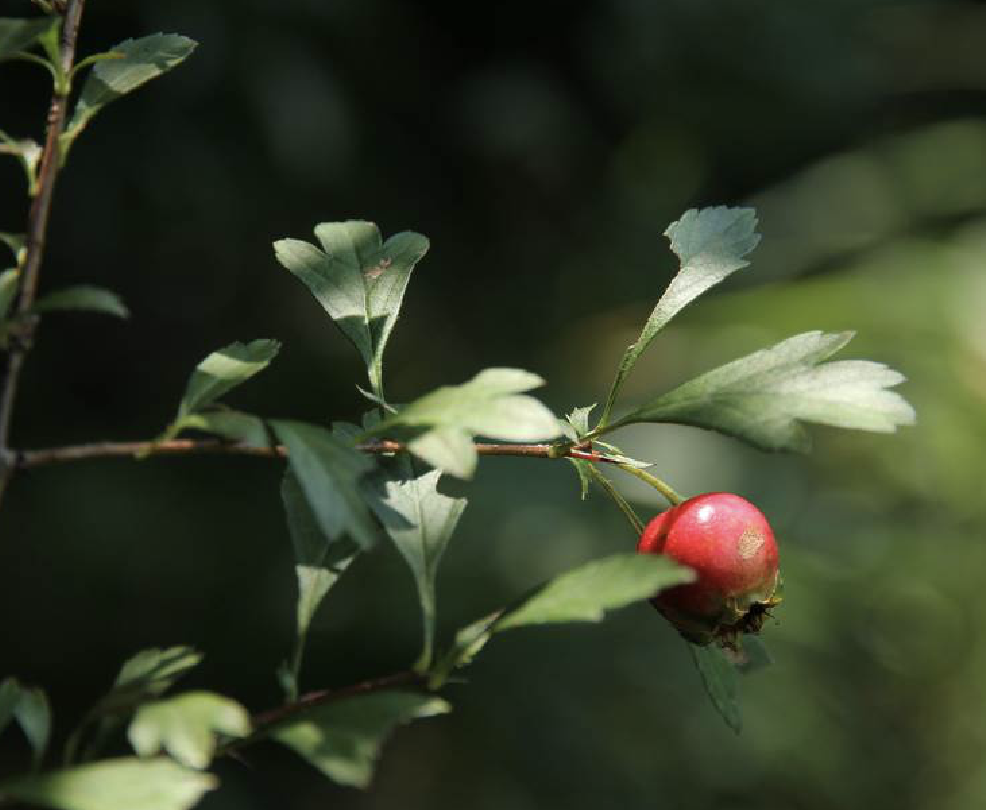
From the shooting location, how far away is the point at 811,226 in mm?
3670

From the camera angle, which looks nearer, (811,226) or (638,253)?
(811,226)

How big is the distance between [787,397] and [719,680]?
0.17 m

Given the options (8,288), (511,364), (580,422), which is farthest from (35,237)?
(511,364)

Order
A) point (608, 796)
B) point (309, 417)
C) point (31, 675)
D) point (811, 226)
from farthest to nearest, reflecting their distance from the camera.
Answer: point (811, 226)
point (309, 417)
point (31, 675)
point (608, 796)

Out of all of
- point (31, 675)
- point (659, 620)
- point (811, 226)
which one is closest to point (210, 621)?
point (31, 675)

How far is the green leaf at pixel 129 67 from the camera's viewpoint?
1.94ft

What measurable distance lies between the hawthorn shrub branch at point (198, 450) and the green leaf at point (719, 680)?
136mm

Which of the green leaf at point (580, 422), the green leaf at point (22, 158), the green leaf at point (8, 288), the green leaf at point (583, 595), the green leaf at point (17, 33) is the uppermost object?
the green leaf at point (17, 33)

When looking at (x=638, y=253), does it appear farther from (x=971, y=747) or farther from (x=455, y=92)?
(x=971, y=747)

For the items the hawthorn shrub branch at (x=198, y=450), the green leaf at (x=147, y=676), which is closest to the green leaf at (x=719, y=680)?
the hawthorn shrub branch at (x=198, y=450)

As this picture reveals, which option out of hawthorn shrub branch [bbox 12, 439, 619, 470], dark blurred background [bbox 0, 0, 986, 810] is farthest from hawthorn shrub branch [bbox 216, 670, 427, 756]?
dark blurred background [bbox 0, 0, 986, 810]

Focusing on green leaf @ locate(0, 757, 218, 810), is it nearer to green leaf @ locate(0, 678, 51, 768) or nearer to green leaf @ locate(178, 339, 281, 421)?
green leaf @ locate(0, 678, 51, 768)

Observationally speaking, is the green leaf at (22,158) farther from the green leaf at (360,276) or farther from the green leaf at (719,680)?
the green leaf at (719,680)

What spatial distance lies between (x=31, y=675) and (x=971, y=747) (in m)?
2.15
